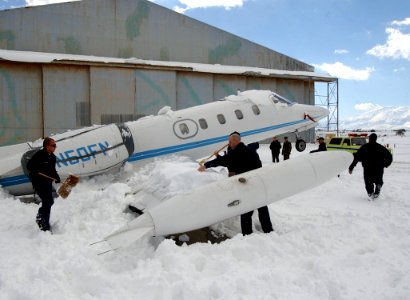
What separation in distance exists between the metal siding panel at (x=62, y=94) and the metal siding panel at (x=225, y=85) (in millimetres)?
11544

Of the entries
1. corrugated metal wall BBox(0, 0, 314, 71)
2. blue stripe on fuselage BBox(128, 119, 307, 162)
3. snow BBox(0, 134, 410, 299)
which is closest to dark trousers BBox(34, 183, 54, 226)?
snow BBox(0, 134, 410, 299)

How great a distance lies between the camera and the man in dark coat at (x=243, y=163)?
683 centimetres

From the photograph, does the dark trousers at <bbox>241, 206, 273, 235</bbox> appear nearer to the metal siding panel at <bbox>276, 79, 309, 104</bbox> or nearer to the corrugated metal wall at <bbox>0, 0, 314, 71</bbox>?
the corrugated metal wall at <bbox>0, 0, 314, 71</bbox>

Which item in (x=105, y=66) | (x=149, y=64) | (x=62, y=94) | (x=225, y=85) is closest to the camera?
(x=62, y=94)

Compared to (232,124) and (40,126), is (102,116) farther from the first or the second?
(232,124)

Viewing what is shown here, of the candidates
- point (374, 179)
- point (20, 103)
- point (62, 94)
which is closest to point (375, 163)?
point (374, 179)

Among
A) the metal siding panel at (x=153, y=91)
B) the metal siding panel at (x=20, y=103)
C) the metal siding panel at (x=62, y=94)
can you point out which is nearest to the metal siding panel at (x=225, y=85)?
the metal siding panel at (x=153, y=91)

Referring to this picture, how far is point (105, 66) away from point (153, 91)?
4227 millimetres

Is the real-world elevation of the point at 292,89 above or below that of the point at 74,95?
above

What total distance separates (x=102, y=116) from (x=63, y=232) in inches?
855

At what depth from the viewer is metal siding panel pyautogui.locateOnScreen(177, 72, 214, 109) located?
30078 mm

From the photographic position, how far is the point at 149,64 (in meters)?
27.8

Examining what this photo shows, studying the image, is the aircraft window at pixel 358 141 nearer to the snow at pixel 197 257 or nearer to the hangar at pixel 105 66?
the hangar at pixel 105 66

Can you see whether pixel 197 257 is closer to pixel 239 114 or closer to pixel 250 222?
pixel 250 222
